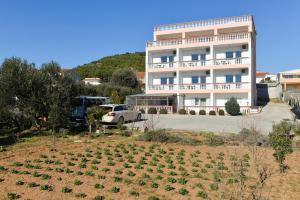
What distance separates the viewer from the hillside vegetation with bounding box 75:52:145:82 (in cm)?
8947

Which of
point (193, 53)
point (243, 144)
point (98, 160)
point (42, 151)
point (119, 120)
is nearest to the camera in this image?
point (98, 160)

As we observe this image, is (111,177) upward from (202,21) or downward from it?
downward

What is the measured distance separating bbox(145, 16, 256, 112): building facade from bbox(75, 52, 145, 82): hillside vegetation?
4513 cm

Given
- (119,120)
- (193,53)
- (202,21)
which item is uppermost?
(202,21)

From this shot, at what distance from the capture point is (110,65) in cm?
10200

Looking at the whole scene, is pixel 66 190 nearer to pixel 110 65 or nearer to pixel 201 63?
pixel 201 63

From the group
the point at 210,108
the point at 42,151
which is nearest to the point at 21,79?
the point at 42,151

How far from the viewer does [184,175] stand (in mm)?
9516

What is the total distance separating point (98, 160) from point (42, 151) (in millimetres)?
3016

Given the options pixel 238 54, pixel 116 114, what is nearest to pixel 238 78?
pixel 238 54

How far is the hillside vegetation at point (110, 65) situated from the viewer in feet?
294

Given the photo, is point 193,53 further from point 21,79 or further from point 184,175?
point 184,175

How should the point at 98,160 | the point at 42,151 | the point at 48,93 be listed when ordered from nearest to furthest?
1. the point at 98,160
2. the point at 42,151
3. the point at 48,93

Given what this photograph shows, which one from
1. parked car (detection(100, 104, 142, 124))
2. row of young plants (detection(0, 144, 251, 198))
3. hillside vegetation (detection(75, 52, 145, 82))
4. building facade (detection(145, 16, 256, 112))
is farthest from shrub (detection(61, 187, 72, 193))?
hillside vegetation (detection(75, 52, 145, 82))
